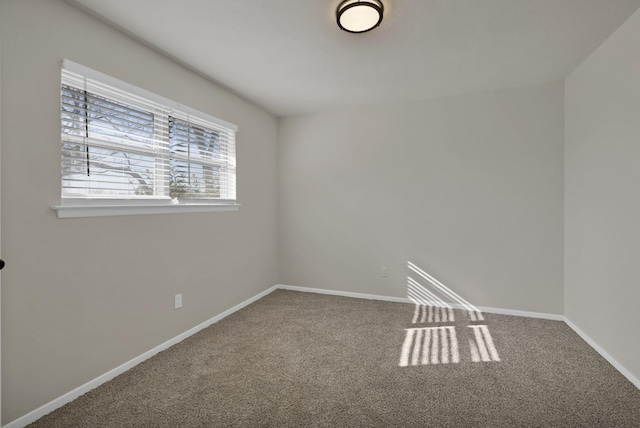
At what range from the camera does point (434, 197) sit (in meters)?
3.46

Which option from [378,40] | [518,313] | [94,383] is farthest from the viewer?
[518,313]

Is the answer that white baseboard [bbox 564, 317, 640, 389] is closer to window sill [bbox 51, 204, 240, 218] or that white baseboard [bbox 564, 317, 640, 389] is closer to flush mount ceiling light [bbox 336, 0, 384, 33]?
flush mount ceiling light [bbox 336, 0, 384, 33]

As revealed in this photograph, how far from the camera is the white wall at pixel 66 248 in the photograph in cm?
157

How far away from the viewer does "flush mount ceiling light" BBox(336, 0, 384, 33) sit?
178 cm

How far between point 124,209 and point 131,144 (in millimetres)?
495

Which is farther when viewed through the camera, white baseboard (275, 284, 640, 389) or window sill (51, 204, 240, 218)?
white baseboard (275, 284, 640, 389)

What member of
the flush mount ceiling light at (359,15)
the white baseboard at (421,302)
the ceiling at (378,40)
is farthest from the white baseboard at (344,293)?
the flush mount ceiling light at (359,15)

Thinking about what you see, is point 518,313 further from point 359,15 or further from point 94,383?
point 94,383

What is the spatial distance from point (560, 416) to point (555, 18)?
7.96 ft

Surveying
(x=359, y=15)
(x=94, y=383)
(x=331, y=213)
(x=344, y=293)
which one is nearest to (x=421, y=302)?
(x=344, y=293)

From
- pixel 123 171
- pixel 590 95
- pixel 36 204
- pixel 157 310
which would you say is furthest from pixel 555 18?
pixel 157 310

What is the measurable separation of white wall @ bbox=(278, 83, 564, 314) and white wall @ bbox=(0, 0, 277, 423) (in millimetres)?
1597

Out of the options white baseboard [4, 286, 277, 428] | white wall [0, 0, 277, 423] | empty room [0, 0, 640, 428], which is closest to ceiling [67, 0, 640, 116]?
empty room [0, 0, 640, 428]

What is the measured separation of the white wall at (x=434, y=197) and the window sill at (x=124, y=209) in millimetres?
1515
